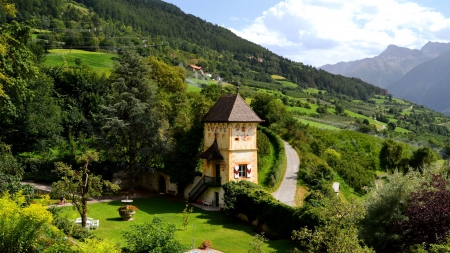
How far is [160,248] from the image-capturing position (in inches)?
590

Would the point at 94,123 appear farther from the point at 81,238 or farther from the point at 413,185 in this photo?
the point at 413,185

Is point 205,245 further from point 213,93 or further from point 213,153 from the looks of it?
point 213,93

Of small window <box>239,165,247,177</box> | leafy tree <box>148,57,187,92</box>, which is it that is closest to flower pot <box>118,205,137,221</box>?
small window <box>239,165,247,177</box>

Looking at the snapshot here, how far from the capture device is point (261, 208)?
26844 mm

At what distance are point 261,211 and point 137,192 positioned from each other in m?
14.6

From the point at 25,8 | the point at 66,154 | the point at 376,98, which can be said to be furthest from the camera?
the point at 376,98

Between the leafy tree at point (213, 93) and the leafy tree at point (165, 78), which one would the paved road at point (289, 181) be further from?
the leafy tree at point (165, 78)

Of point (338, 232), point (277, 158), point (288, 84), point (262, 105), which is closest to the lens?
point (338, 232)

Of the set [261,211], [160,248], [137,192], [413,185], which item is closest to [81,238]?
[160,248]

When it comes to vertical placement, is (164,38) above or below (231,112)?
above

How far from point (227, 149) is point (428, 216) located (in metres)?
17.6

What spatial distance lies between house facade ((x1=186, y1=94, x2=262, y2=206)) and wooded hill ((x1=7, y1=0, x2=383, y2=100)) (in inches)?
2404

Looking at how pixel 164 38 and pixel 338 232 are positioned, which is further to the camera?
pixel 164 38

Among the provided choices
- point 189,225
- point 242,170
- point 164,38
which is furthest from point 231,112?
point 164,38
